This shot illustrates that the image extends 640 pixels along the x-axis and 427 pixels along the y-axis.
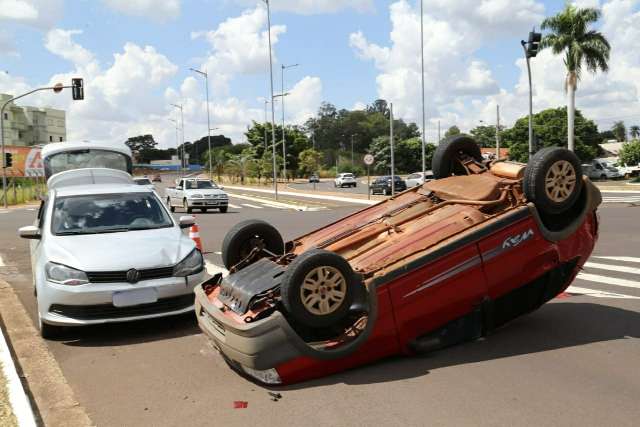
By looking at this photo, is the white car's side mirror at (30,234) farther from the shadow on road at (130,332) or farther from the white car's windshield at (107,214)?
the shadow on road at (130,332)

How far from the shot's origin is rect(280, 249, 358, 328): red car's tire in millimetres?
4680

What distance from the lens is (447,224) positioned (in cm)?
553

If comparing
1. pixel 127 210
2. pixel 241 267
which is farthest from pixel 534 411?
pixel 127 210

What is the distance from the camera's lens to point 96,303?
6.00m

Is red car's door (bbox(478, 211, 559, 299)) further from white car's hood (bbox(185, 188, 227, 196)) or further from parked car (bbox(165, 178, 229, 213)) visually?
white car's hood (bbox(185, 188, 227, 196))

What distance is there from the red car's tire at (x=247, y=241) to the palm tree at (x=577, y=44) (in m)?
36.2

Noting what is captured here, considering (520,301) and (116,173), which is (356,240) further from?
(116,173)

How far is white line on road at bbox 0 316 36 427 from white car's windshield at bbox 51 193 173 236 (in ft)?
6.27

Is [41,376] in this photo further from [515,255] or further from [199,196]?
[199,196]

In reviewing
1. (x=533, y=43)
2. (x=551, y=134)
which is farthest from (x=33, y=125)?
(x=533, y=43)

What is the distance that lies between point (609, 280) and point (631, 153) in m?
59.3

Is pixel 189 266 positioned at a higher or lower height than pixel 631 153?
lower

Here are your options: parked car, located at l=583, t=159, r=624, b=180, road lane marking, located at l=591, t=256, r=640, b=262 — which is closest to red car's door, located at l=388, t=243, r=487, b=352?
road lane marking, located at l=591, t=256, r=640, b=262

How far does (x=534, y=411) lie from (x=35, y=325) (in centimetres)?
546
